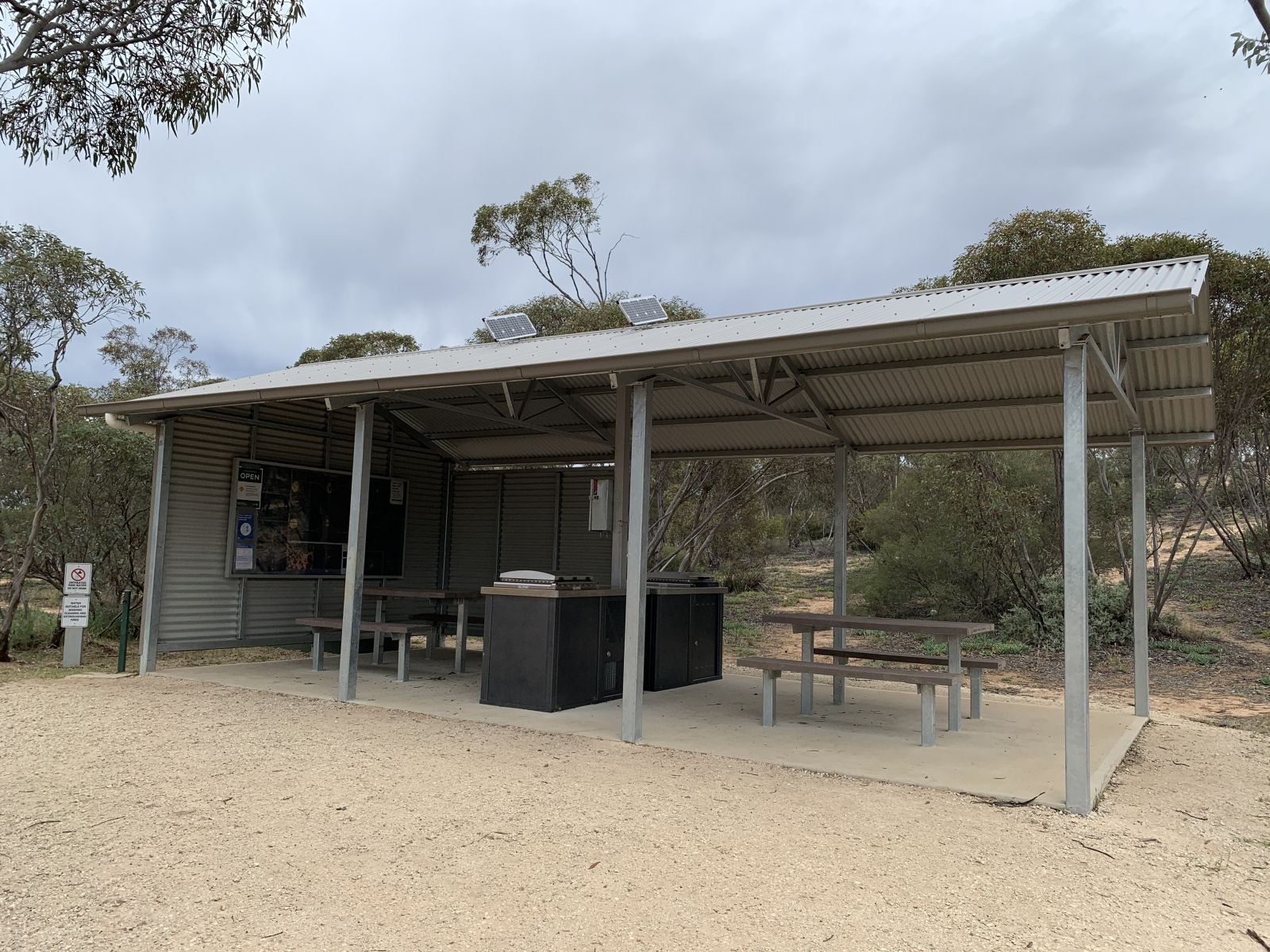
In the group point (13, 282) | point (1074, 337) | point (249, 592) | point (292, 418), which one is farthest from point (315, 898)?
point (13, 282)

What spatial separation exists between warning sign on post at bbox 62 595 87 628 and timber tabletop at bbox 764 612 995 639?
7.33 m

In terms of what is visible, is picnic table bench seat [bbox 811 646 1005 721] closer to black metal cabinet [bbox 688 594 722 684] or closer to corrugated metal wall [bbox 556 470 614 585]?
black metal cabinet [bbox 688 594 722 684]

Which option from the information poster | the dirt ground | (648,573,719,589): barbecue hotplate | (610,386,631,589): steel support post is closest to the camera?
(610,386,631,589): steel support post

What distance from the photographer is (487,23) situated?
55.5 feet

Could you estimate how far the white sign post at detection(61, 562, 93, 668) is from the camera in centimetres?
927

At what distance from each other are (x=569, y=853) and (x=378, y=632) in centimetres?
592

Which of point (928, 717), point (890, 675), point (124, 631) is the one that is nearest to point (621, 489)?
point (890, 675)

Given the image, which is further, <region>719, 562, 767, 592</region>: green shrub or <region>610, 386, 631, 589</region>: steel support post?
<region>719, 562, 767, 592</region>: green shrub

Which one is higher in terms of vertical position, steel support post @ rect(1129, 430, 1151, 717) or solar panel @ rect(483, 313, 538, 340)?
solar panel @ rect(483, 313, 538, 340)

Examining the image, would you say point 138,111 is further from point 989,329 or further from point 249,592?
point 249,592

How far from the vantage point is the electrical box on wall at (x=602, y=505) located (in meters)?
10.2

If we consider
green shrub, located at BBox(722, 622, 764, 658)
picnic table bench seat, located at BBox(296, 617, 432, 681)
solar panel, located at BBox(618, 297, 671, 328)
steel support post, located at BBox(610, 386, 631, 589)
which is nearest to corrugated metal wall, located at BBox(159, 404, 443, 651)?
picnic table bench seat, located at BBox(296, 617, 432, 681)

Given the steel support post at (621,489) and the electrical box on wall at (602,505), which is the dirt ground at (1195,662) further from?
the steel support post at (621,489)

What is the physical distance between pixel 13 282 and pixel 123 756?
7.01m
